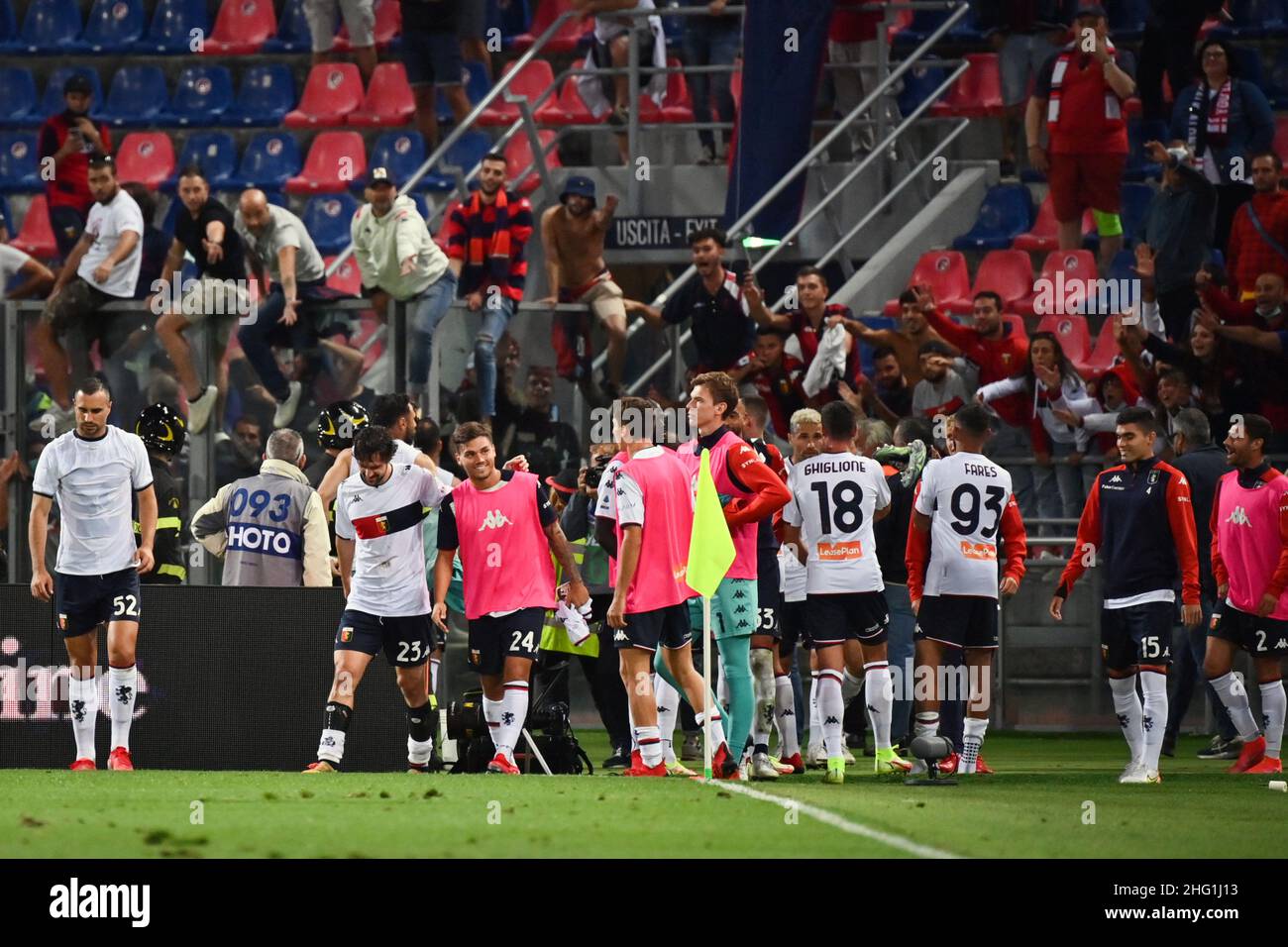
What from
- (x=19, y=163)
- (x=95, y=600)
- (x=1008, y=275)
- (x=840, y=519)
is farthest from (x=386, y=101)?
(x=840, y=519)

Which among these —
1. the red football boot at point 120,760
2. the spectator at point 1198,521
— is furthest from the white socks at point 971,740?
the red football boot at point 120,760

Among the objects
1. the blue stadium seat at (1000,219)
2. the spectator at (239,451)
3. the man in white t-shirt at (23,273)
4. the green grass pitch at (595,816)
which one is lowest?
the green grass pitch at (595,816)

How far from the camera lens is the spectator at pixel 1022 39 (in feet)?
66.2

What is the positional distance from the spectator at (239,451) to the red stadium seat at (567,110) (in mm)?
6763

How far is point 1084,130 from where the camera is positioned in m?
19.1

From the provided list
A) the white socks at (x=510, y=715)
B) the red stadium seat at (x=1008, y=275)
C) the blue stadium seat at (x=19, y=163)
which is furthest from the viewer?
the blue stadium seat at (x=19, y=163)

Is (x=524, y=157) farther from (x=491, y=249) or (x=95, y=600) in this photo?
(x=95, y=600)

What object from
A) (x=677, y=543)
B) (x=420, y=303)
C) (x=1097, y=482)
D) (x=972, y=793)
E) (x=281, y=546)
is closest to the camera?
(x=972, y=793)

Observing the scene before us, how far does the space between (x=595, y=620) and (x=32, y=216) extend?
12.0 metres

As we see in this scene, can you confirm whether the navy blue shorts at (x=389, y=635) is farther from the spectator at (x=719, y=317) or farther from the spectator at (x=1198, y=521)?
the spectator at (x=719, y=317)

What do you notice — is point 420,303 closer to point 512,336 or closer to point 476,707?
point 512,336

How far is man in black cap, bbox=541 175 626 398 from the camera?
18.1 meters
